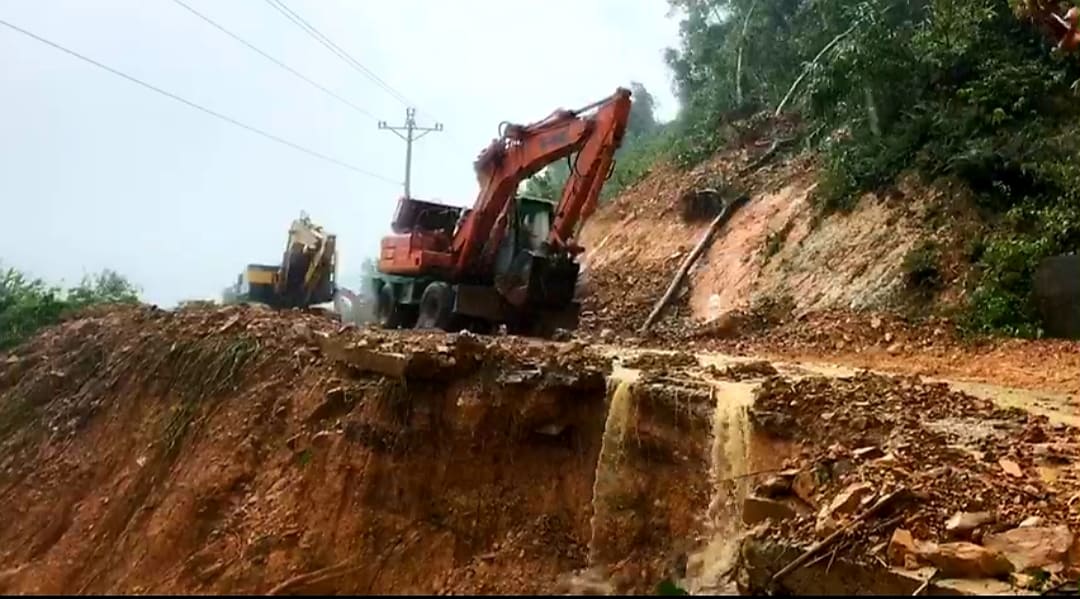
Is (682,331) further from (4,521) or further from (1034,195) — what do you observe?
(4,521)

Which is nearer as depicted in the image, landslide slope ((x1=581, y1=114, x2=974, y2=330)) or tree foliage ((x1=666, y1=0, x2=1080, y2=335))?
tree foliage ((x1=666, y1=0, x2=1080, y2=335))

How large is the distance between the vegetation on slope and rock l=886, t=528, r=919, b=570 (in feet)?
23.2

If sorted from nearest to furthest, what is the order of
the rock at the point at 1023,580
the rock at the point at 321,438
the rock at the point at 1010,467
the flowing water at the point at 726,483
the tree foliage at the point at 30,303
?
the rock at the point at 1023,580
the flowing water at the point at 726,483
the rock at the point at 1010,467
the rock at the point at 321,438
the tree foliage at the point at 30,303

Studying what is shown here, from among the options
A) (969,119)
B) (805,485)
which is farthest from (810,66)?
(805,485)

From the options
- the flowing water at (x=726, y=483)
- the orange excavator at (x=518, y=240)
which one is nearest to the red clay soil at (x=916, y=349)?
the orange excavator at (x=518, y=240)

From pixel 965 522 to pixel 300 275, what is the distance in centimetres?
1253

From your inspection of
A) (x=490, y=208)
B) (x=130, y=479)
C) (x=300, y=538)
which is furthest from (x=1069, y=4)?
(x=130, y=479)

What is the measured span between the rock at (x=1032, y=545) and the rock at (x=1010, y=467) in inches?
28.2

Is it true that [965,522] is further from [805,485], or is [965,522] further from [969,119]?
[969,119]

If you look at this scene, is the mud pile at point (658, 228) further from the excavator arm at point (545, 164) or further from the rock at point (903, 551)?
the rock at point (903, 551)

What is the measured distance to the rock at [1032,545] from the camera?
3627 millimetres

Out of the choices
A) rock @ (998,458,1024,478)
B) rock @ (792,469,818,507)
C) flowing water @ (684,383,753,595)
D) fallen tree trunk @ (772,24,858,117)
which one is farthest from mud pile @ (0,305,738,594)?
fallen tree trunk @ (772,24,858,117)

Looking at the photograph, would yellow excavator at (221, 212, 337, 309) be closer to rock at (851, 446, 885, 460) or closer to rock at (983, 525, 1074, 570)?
rock at (851, 446, 885, 460)

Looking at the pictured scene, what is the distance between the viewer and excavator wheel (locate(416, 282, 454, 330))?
1123 centimetres
